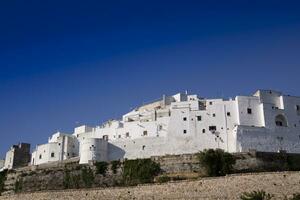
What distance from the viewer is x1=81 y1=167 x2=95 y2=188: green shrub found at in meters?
50.0

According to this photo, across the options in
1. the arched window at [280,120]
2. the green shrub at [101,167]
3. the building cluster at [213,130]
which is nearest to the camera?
the green shrub at [101,167]

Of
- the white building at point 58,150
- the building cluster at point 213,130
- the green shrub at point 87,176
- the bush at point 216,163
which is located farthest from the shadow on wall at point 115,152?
the bush at point 216,163

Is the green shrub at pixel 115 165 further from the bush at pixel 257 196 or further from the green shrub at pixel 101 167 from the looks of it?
the bush at pixel 257 196

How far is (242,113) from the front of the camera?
56.9 m

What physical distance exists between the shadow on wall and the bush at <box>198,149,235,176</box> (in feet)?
58.2

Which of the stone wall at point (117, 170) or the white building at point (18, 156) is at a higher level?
the white building at point (18, 156)

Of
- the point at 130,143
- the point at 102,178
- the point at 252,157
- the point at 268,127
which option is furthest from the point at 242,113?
the point at 102,178

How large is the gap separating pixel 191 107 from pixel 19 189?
72.8ft

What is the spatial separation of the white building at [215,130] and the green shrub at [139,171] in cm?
892

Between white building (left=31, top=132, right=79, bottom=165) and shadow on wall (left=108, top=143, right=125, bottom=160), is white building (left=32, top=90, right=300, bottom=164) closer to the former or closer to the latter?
shadow on wall (left=108, top=143, right=125, bottom=160)

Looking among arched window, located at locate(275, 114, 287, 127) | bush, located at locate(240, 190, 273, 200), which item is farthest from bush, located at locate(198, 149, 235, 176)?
arched window, located at locate(275, 114, 287, 127)

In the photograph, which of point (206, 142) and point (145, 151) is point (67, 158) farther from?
point (206, 142)

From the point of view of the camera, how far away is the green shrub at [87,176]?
164ft

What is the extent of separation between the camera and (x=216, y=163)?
4175 cm
